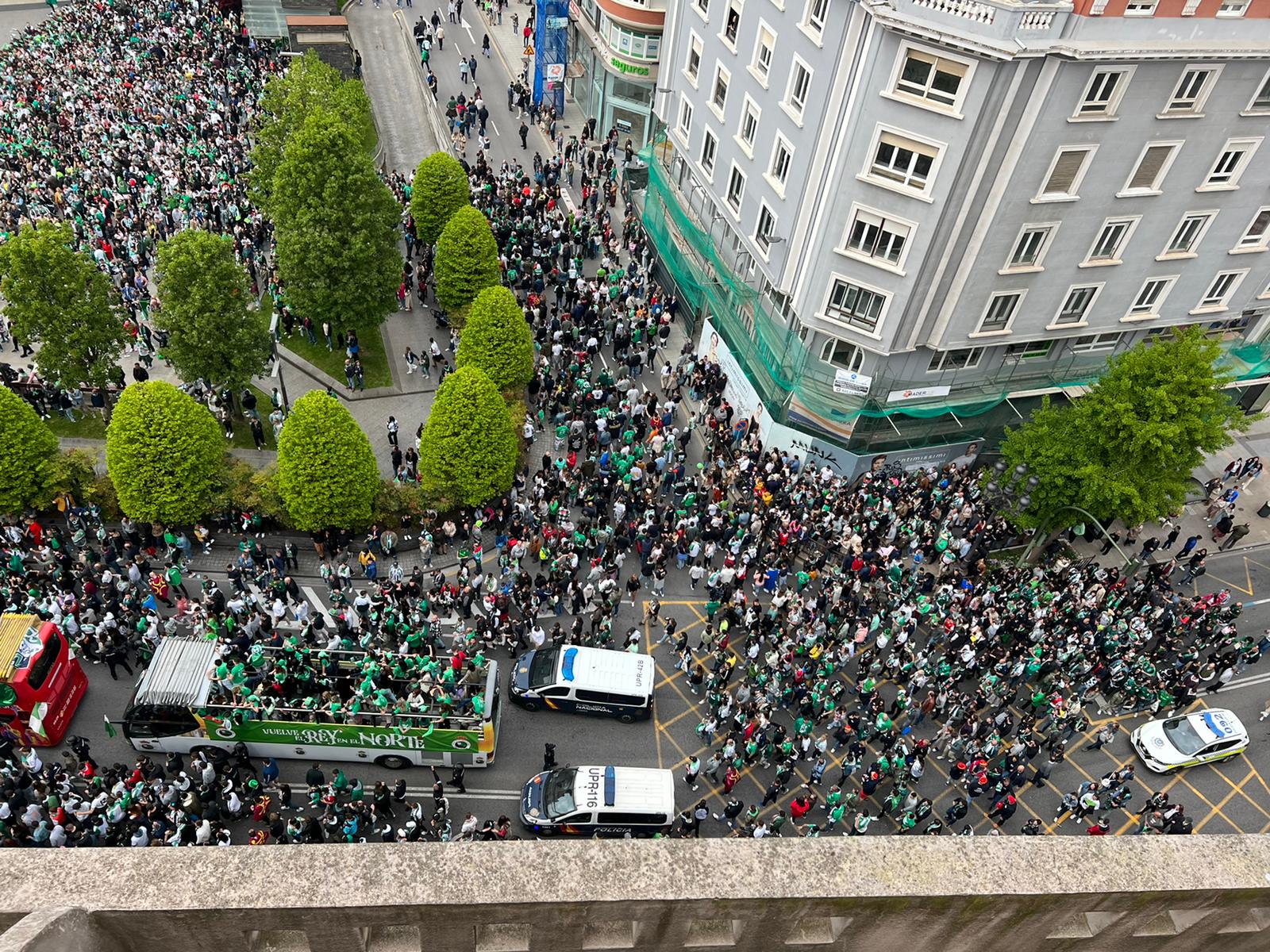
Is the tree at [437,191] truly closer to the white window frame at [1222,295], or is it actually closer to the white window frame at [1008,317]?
the white window frame at [1008,317]

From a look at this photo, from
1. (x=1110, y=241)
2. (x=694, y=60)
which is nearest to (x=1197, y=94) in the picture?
(x=1110, y=241)

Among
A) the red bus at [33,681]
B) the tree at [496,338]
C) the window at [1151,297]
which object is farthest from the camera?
the tree at [496,338]

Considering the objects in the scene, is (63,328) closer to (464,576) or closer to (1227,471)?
(464,576)

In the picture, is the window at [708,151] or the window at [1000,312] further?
the window at [708,151]

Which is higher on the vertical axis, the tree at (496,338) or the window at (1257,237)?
the window at (1257,237)

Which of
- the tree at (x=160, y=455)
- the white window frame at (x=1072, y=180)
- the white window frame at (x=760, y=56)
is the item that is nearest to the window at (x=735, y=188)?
the white window frame at (x=760, y=56)

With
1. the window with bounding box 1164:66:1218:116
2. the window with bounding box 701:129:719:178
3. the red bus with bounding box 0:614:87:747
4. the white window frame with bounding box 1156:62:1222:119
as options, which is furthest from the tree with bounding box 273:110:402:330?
the window with bounding box 1164:66:1218:116

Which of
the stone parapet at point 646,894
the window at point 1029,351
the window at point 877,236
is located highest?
the stone parapet at point 646,894

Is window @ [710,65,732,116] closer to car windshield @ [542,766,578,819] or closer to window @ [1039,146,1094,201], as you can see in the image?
window @ [1039,146,1094,201]
